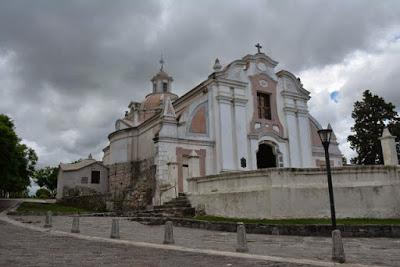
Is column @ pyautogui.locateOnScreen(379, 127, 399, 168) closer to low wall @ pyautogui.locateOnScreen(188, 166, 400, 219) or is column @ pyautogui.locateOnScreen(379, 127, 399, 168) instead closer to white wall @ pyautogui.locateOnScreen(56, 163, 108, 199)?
low wall @ pyautogui.locateOnScreen(188, 166, 400, 219)

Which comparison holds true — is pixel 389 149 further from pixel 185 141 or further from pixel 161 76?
pixel 161 76

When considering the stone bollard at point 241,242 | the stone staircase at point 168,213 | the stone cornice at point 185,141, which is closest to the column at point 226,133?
the stone cornice at point 185,141

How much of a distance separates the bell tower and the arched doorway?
1768 cm

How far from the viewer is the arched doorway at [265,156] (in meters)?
29.0

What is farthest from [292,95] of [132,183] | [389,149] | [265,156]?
[132,183]

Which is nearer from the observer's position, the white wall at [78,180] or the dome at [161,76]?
the white wall at [78,180]

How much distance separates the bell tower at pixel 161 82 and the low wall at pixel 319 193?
28.6 m

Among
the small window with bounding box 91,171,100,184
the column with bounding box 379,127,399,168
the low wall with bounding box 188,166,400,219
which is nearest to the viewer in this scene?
the low wall with bounding box 188,166,400,219

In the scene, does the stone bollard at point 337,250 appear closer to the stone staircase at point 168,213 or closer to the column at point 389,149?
the stone staircase at point 168,213

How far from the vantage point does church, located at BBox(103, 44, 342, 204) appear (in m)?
25.4

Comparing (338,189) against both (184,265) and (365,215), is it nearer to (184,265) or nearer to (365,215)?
(365,215)

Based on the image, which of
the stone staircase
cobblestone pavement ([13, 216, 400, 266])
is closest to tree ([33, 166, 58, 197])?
the stone staircase

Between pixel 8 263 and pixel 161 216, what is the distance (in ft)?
36.8

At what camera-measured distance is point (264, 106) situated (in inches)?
1173
